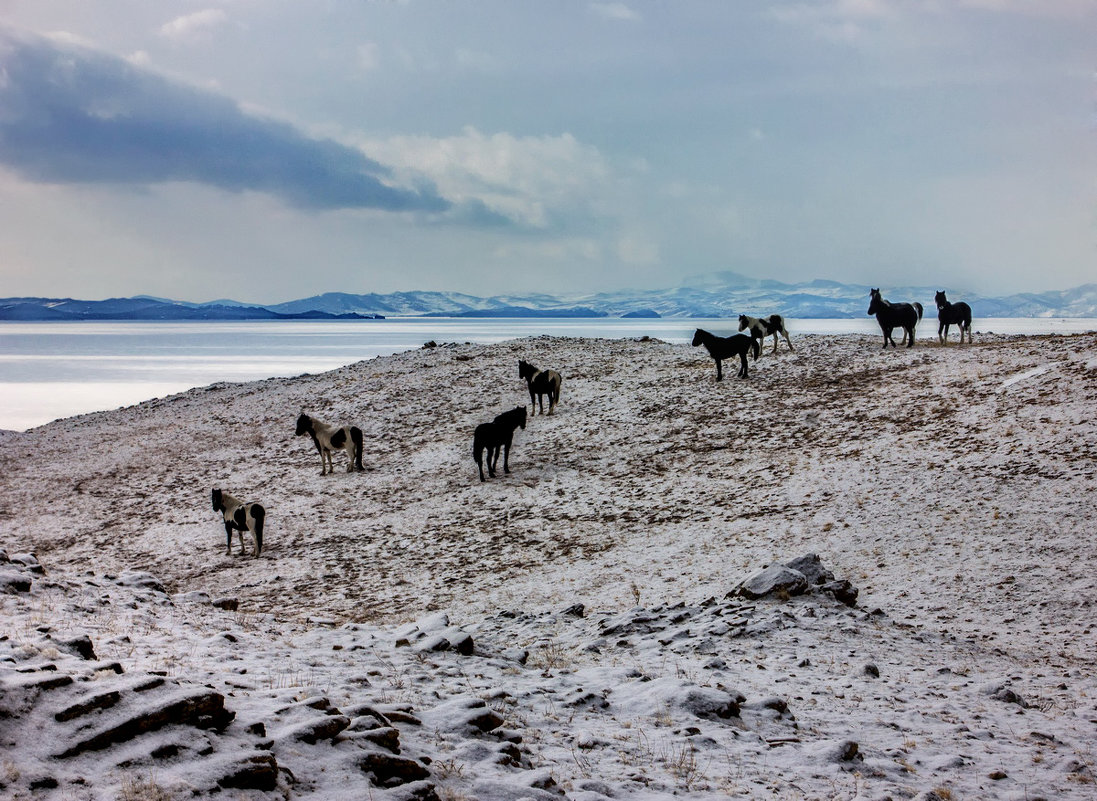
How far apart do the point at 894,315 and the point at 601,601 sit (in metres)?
20.8

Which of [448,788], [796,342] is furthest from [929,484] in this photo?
[796,342]

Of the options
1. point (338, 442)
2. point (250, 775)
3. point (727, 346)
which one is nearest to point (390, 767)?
point (250, 775)

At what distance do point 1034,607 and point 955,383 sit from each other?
11900 millimetres

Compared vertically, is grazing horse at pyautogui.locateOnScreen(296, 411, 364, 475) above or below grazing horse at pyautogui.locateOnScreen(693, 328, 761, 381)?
below

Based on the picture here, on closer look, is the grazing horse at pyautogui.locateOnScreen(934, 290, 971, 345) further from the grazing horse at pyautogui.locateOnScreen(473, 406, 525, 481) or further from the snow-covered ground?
the grazing horse at pyautogui.locateOnScreen(473, 406, 525, 481)

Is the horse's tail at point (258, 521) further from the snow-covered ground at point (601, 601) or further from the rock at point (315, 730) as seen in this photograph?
the rock at point (315, 730)

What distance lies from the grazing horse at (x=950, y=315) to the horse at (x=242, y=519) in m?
25.8

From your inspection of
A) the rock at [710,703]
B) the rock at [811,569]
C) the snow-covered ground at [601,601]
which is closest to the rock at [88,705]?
Answer: the snow-covered ground at [601,601]

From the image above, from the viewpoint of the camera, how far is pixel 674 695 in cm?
679

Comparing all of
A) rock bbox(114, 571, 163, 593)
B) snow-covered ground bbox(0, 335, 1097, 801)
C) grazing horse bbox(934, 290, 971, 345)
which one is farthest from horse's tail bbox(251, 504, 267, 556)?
grazing horse bbox(934, 290, 971, 345)

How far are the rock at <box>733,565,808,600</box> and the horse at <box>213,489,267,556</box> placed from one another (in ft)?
36.0

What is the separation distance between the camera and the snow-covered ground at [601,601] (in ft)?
16.9

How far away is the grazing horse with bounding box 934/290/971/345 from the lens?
28.7m

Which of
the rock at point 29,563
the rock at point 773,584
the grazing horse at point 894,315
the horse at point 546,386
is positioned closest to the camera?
the rock at point 773,584
